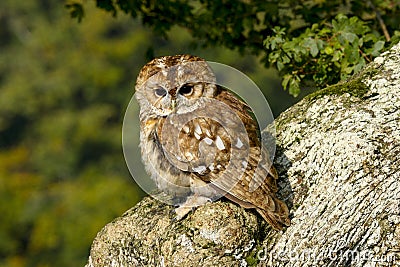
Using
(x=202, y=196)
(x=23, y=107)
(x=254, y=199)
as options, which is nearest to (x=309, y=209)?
(x=254, y=199)

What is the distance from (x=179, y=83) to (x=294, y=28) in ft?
7.08

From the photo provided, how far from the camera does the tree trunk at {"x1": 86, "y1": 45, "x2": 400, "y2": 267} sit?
435cm

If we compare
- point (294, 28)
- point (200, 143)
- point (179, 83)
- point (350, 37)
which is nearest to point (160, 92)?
point (179, 83)

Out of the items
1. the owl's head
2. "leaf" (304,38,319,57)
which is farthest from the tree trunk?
"leaf" (304,38,319,57)

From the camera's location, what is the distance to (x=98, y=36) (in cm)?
4962

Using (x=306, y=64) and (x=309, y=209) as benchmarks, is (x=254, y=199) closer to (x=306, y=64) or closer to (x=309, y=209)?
(x=309, y=209)

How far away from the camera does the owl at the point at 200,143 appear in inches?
178

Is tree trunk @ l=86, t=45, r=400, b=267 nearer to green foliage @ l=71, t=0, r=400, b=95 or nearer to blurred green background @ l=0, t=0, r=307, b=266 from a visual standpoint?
green foliage @ l=71, t=0, r=400, b=95

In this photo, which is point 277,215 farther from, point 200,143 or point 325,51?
point 325,51

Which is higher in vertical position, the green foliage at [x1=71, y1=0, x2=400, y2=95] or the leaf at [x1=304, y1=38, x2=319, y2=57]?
the leaf at [x1=304, y1=38, x2=319, y2=57]

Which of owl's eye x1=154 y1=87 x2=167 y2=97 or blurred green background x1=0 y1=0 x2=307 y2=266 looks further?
blurred green background x1=0 y1=0 x2=307 y2=266

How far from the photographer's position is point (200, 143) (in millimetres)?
4672

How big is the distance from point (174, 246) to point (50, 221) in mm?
29339

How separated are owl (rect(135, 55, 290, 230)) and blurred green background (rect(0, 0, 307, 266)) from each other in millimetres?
26942
